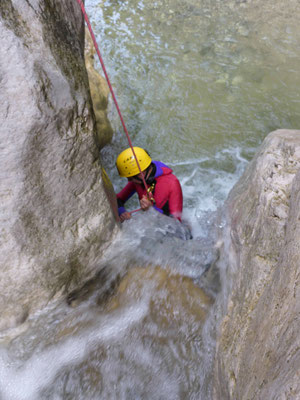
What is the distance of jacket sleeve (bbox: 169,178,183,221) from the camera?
3266 mm

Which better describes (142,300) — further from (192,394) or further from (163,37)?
(163,37)

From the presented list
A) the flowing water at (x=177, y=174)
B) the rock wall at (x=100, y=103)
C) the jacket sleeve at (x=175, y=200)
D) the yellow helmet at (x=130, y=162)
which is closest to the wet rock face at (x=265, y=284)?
the flowing water at (x=177, y=174)

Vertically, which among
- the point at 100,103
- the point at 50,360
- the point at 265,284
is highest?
the point at 100,103

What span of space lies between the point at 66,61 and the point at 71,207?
93cm

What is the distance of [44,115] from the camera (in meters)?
1.69

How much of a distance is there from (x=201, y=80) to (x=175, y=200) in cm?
351

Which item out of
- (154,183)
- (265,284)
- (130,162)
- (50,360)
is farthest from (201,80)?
(50,360)

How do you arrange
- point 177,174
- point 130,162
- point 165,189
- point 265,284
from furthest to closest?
point 177,174 → point 165,189 → point 130,162 → point 265,284

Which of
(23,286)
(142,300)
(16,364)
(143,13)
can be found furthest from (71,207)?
(143,13)

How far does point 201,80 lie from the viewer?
5.82m

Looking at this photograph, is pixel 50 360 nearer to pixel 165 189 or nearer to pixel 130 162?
pixel 130 162

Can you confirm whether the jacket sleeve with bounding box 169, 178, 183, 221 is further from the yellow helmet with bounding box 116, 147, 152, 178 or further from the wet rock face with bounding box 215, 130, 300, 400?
the wet rock face with bounding box 215, 130, 300, 400

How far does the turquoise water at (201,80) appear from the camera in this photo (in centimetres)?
468

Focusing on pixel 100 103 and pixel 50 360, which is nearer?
pixel 50 360
